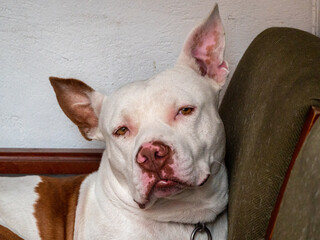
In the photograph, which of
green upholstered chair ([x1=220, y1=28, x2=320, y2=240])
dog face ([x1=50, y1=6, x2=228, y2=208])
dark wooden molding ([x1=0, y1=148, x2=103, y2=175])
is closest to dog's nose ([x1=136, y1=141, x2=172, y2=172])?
dog face ([x1=50, y1=6, x2=228, y2=208])

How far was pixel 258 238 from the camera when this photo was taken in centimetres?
171

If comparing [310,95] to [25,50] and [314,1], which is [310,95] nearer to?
[314,1]

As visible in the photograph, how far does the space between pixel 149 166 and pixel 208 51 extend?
651 millimetres

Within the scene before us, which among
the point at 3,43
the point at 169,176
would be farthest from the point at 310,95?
the point at 3,43

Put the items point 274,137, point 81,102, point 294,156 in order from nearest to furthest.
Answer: point 294,156
point 274,137
point 81,102

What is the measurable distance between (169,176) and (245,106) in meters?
0.61

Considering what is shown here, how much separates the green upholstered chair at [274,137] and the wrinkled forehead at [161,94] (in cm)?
23

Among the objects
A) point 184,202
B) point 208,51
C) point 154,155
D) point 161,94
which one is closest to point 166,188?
point 154,155

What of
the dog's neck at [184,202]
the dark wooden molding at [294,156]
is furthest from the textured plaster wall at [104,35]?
the dark wooden molding at [294,156]

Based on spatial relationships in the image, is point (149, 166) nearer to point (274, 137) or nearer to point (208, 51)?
point (274, 137)

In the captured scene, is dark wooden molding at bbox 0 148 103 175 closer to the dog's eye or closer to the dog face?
the dog face

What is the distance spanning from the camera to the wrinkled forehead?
185 centimetres

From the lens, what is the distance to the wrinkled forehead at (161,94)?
72.9 inches

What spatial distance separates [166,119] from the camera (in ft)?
5.98
